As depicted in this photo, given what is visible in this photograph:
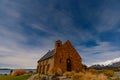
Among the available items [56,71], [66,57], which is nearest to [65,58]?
[66,57]

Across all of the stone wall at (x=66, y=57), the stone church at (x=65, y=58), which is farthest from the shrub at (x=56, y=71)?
the stone wall at (x=66, y=57)

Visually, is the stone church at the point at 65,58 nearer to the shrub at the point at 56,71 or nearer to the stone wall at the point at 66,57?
the stone wall at the point at 66,57

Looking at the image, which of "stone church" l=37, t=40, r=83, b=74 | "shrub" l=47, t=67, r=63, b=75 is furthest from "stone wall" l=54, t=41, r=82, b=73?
"shrub" l=47, t=67, r=63, b=75

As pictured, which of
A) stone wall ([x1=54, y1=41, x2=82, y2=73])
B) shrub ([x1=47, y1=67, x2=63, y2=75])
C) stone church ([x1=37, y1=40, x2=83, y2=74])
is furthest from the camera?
stone wall ([x1=54, y1=41, x2=82, y2=73])

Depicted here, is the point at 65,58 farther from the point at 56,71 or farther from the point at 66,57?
the point at 56,71

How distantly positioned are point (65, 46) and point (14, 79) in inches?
668

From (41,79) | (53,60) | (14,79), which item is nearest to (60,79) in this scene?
(41,79)

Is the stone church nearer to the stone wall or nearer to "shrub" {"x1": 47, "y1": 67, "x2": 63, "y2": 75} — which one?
the stone wall

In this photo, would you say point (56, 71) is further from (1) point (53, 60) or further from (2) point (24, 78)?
(2) point (24, 78)

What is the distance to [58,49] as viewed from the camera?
1640 inches

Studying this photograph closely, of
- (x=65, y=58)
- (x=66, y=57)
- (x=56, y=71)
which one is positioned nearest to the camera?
(x=56, y=71)

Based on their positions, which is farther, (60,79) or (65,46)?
(65,46)

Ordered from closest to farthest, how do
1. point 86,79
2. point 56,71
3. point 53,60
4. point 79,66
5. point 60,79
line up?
1. point 86,79
2. point 60,79
3. point 56,71
4. point 53,60
5. point 79,66

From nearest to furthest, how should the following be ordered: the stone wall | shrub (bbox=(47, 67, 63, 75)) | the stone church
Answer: shrub (bbox=(47, 67, 63, 75)), the stone church, the stone wall
